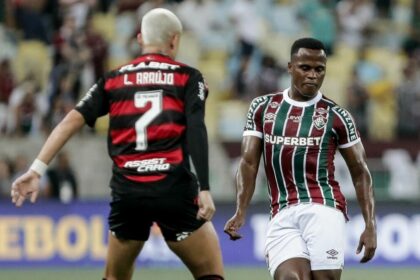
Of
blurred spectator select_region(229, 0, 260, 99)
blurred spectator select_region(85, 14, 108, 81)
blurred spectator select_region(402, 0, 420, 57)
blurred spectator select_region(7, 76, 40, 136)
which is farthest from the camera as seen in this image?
blurred spectator select_region(402, 0, 420, 57)

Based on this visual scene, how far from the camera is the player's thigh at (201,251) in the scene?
766 cm

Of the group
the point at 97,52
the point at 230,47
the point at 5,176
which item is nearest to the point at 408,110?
the point at 230,47

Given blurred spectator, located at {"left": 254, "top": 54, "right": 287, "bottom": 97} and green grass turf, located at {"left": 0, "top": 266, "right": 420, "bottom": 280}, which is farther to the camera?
blurred spectator, located at {"left": 254, "top": 54, "right": 287, "bottom": 97}

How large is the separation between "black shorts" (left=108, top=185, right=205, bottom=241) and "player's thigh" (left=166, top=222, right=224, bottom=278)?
0.04 meters

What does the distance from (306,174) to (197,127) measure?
2.69ft

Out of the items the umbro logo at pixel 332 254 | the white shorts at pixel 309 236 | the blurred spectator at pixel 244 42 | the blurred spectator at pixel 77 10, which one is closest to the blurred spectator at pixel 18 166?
the blurred spectator at pixel 77 10

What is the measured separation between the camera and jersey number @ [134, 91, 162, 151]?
24.4ft

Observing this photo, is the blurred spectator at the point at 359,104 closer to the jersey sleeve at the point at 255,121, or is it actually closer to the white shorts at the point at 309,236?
the jersey sleeve at the point at 255,121

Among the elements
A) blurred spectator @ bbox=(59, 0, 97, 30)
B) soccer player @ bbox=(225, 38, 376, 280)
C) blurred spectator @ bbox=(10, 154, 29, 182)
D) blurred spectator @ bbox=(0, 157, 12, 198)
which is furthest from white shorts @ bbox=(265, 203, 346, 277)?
blurred spectator @ bbox=(59, 0, 97, 30)

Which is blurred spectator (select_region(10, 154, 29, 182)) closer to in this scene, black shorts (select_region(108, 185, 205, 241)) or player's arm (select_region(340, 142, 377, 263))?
black shorts (select_region(108, 185, 205, 241))

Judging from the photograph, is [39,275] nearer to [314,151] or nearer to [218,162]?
[218,162]

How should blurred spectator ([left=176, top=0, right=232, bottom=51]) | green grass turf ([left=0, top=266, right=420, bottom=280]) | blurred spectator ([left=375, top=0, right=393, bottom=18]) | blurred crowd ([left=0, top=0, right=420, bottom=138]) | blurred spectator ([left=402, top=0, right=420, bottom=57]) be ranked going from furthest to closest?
blurred spectator ([left=375, top=0, right=393, bottom=18]), blurred spectator ([left=402, top=0, right=420, bottom=57]), blurred spectator ([left=176, top=0, right=232, bottom=51]), blurred crowd ([left=0, top=0, right=420, bottom=138]), green grass turf ([left=0, top=266, right=420, bottom=280])

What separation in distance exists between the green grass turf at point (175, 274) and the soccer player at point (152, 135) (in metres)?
5.78

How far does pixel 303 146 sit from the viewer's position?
7.68 meters
